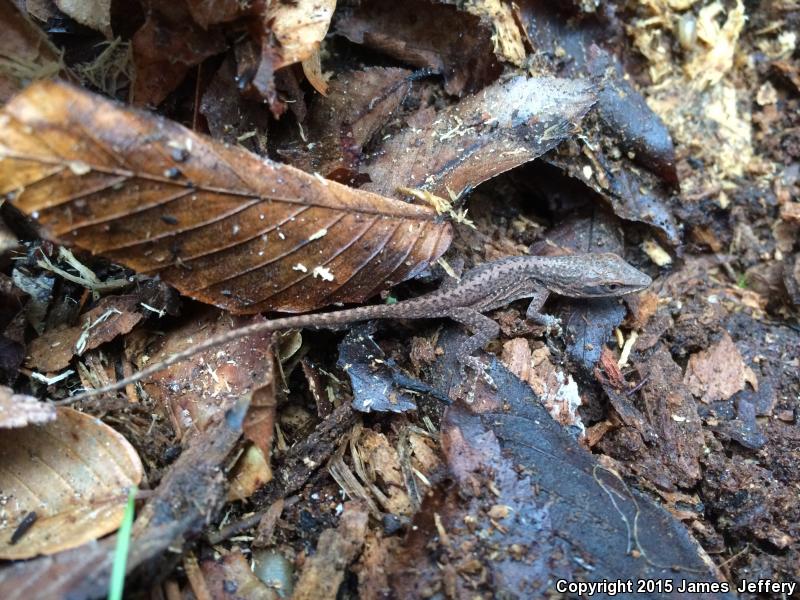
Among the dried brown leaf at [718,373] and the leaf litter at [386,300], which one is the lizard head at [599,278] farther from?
the dried brown leaf at [718,373]

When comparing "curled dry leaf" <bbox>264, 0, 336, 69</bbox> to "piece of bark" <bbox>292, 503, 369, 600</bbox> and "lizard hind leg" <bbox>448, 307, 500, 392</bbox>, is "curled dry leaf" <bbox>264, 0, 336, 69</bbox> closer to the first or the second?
"lizard hind leg" <bbox>448, 307, 500, 392</bbox>

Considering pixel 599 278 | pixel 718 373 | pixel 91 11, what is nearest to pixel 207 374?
pixel 91 11

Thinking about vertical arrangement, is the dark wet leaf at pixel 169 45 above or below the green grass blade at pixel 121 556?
above

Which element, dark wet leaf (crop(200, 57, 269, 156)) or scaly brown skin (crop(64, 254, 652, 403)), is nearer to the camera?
dark wet leaf (crop(200, 57, 269, 156))

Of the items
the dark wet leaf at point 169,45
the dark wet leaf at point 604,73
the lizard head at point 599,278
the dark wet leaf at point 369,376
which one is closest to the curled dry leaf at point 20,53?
the dark wet leaf at point 169,45

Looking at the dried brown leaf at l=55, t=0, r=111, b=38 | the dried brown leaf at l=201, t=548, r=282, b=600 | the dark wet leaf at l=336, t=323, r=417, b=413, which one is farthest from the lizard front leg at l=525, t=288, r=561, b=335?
the dried brown leaf at l=55, t=0, r=111, b=38

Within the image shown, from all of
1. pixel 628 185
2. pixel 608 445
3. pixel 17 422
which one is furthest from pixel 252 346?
pixel 628 185
